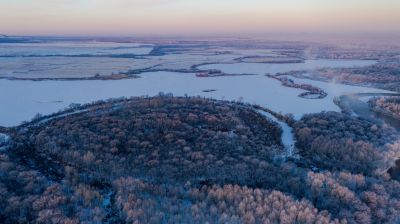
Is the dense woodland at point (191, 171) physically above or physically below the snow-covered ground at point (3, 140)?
below

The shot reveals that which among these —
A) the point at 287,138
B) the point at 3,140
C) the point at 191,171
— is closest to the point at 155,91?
the point at 287,138

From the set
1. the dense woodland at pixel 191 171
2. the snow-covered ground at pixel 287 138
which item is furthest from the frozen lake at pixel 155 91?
the dense woodland at pixel 191 171

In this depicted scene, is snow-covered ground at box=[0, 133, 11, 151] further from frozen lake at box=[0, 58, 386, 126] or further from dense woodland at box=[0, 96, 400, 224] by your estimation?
frozen lake at box=[0, 58, 386, 126]

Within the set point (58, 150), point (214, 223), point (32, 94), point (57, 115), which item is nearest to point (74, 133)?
point (58, 150)

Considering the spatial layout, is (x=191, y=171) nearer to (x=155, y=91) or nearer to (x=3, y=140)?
(x=3, y=140)

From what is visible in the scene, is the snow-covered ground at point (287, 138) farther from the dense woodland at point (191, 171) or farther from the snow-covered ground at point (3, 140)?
the snow-covered ground at point (3, 140)

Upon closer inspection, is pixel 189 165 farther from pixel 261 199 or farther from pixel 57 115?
pixel 57 115
